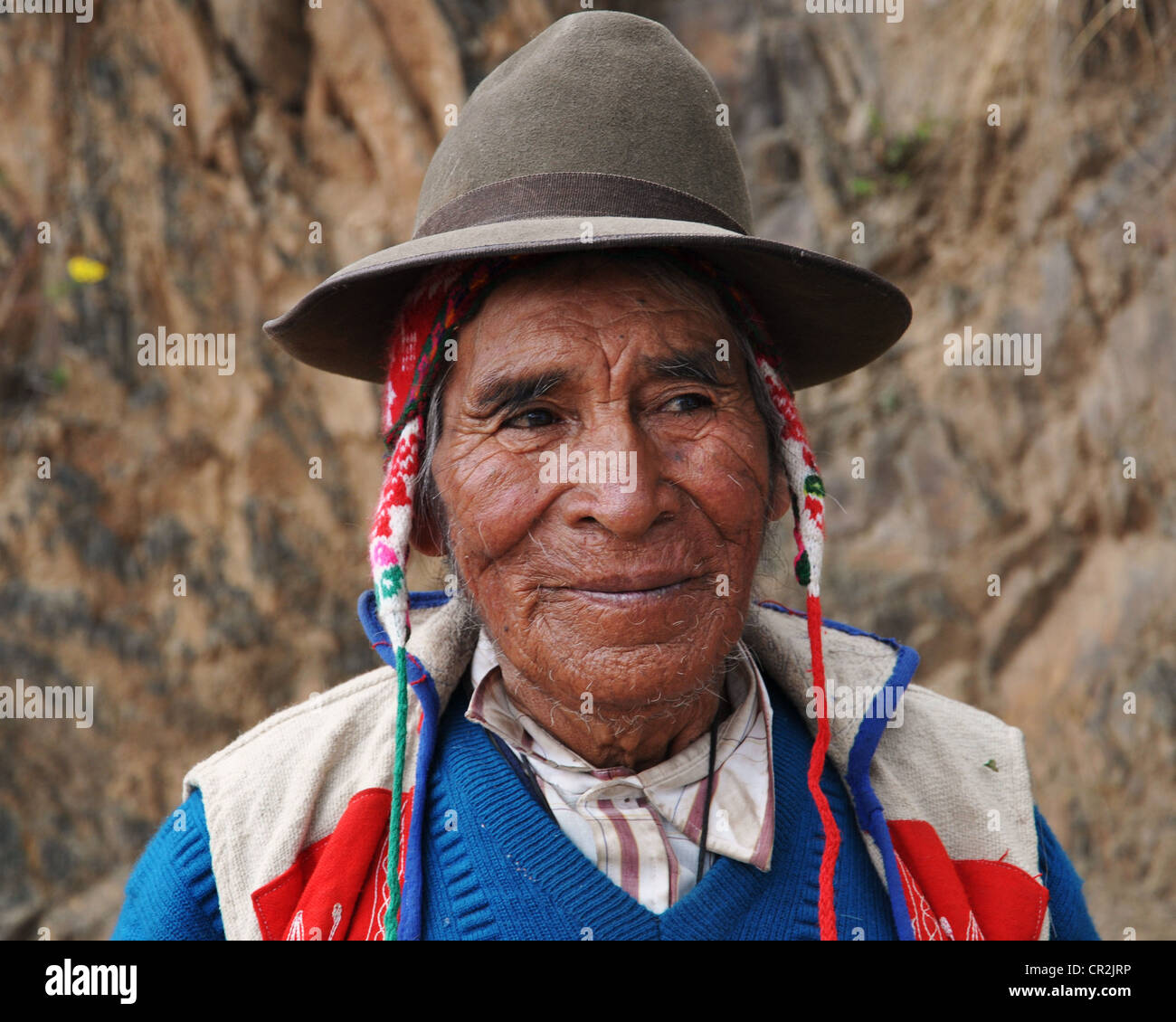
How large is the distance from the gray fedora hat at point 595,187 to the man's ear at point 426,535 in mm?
408

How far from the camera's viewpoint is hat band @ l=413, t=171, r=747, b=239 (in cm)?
163

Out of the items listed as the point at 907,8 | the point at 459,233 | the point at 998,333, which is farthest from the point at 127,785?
the point at 907,8

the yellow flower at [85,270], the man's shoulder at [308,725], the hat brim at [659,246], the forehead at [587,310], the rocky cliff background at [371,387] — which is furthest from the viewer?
the yellow flower at [85,270]

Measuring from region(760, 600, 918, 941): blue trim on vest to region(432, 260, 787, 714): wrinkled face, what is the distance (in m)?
0.35

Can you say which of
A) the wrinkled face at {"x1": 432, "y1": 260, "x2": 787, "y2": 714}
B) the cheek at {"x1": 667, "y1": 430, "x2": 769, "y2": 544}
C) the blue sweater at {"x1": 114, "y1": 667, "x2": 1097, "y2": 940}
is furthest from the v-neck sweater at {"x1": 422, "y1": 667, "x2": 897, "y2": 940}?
the cheek at {"x1": 667, "y1": 430, "x2": 769, "y2": 544}

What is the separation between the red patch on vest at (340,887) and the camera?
1585 mm

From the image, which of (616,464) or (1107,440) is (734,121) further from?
(616,464)

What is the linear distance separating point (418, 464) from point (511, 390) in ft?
0.93

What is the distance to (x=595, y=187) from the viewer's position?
5.36 feet

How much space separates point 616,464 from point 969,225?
3081 millimetres

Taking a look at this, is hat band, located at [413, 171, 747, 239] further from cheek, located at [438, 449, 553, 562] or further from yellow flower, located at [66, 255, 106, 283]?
yellow flower, located at [66, 255, 106, 283]

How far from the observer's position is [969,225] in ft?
13.0

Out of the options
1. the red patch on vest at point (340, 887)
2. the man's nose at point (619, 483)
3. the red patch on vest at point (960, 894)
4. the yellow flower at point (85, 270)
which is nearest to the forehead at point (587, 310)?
the man's nose at point (619, 483)

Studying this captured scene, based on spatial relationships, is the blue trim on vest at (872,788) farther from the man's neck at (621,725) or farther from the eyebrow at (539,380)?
the eyebrow at (539,380)
